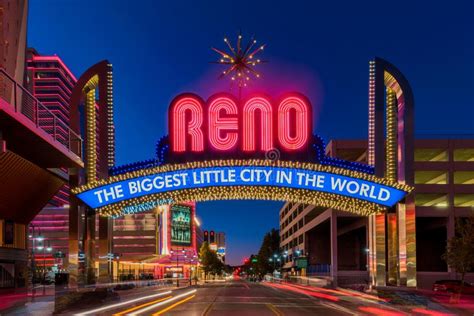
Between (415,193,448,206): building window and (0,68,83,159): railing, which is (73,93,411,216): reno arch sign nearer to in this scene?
(0,68,83,159): railing

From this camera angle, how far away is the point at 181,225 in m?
163

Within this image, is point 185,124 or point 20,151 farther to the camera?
point 185,124

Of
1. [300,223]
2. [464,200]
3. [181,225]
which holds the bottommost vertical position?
[181,225]

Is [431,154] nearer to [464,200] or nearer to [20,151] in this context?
[464,200]

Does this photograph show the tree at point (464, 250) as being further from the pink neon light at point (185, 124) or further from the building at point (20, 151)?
the building at point (20, 151)

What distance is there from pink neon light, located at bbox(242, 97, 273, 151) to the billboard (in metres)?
131

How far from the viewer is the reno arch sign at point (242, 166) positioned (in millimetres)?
26281

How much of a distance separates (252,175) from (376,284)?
736 cm

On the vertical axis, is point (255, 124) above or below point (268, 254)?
above

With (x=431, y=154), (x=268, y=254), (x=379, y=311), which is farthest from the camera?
(x=268, y=254)

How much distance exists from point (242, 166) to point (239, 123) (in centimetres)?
245

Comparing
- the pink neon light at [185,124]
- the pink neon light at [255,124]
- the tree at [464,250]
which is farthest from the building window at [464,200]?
the pink neon light at [185,124]

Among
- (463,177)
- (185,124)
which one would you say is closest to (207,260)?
(463,177)

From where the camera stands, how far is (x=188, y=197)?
1132 inches
